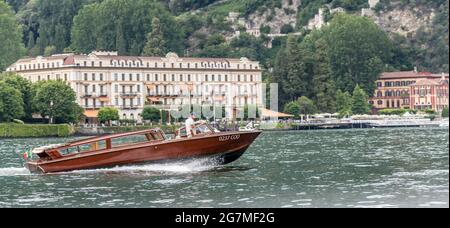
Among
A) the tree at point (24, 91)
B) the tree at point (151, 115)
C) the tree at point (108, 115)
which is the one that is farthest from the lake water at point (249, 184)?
the tree at point (151, 115)

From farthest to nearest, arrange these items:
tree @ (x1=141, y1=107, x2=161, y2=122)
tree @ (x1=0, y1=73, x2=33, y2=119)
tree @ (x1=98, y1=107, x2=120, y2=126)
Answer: tree @ (x1=141, y1=107, x2=161, y2=122)
tree @ (x1=98, y1=107, x2=120, y2=126)
tree @ (x1=0, y1=73, x2=33, y2=119)

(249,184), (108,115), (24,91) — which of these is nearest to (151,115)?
(108,115)

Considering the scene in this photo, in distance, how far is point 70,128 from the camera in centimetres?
16825

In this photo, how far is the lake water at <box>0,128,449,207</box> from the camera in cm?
5366

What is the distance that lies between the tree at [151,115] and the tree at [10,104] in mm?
25213

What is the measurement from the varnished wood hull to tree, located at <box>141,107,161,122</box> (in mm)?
117698

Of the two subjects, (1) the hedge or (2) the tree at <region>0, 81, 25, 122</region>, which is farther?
(2) the tree at <region>0, 81, 25, 122</region>

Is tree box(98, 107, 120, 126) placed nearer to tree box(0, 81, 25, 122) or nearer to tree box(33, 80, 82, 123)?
tree box(33, 80, 82, 123)

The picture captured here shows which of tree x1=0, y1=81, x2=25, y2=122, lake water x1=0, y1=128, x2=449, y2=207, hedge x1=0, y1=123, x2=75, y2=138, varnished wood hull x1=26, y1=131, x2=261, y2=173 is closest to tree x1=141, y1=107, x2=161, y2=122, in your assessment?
tree x1=0, y1=81, x2=25, y2=122

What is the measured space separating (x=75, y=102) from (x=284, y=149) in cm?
8737

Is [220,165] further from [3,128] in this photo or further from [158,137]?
[3,128]

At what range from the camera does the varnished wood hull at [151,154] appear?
70.2 meters

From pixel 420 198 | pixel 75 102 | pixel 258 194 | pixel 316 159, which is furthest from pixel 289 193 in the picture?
pixel 75 102
